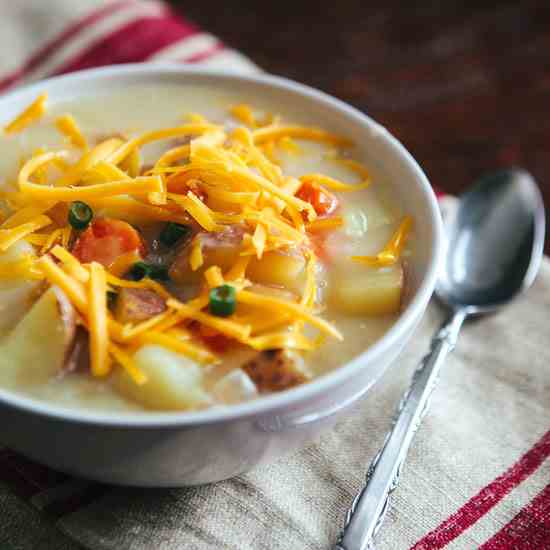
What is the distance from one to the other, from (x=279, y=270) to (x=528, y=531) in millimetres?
850

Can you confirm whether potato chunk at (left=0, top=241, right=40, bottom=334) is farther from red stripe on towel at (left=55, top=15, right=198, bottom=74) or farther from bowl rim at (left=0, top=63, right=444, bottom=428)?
red stripe on towel at (left=55, top=15, right=198, bottom=74)

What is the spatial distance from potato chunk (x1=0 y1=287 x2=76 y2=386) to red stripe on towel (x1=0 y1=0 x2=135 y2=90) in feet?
5.65

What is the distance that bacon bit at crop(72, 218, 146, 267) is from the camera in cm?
188

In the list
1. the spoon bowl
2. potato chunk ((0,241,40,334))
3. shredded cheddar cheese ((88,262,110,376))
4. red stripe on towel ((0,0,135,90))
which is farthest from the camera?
red stripe on towel ((0,0,135,90))

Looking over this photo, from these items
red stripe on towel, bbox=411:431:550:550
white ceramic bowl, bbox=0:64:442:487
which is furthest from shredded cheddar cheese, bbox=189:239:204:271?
red stripe on towel, bbox=411:431:550:550

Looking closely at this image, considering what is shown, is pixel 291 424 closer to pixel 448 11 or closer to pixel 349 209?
pixel 349 209

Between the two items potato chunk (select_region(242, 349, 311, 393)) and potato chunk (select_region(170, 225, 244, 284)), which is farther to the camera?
potato chunk (select_region(170, 225, 244, 284))

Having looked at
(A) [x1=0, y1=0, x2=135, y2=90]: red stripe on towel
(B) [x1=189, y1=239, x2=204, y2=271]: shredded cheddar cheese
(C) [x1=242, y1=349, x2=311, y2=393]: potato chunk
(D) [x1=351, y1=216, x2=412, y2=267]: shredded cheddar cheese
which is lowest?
(A) [x1=0, y1=0, x2=135, y2=90]: red stripe on towel

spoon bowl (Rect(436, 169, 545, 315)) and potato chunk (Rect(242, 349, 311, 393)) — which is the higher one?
potato chunk (Rect(242, 349, 311, 393))

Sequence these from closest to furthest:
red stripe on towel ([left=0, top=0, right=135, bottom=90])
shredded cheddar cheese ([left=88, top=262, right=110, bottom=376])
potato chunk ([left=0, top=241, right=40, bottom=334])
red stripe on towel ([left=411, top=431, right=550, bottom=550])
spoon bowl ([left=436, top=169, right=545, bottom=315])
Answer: shredded cheddar cheese ([left=88, top=262, right=110, bottom=376]), potato chunk ([left=0, top=241, right=40, bottom=334]), red stripe on towel ([left=411, top=431, right=550, bottom=550]), spoon bowl ([left=436, top=169, right=545, bottom=315]), red stripe on towel ([left=0, top=0, right=135, bottom=90])

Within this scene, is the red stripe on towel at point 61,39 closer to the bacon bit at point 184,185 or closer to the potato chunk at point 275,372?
the bacon bit at point 184,185

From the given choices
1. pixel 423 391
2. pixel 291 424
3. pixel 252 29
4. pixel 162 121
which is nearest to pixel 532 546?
pixel 423 391

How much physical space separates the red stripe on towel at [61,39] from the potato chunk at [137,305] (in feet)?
5.65

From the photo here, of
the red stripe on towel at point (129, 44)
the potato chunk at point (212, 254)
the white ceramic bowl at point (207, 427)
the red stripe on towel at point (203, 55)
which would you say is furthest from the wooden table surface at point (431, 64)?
the potato chunk at point (212, 254)
